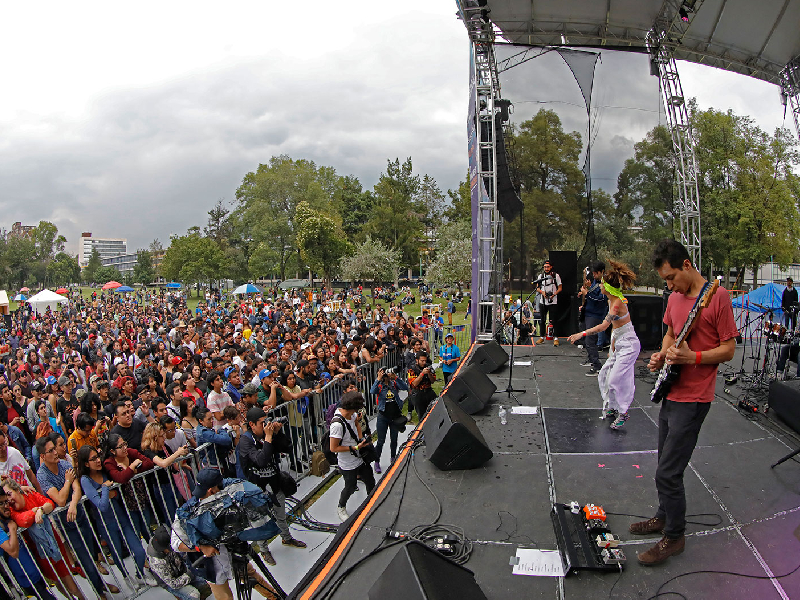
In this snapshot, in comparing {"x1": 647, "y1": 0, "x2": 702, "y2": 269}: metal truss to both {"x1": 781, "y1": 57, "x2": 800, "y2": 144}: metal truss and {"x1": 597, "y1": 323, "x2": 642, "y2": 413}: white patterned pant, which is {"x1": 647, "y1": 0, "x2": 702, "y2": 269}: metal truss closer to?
{"x1": 781, "y1": 57, "x2": 800, "y2": 144}: metal truss

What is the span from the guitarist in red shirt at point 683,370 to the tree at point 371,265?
37.9 m

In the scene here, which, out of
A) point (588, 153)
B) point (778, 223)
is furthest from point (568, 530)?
point (778, 223)

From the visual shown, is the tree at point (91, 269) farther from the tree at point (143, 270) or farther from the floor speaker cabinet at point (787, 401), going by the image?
the floor speaker cabinet at point (787, 401)

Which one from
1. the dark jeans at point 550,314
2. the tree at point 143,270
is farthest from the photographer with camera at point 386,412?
the tree at point 143,270

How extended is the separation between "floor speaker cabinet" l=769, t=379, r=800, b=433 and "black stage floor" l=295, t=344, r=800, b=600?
0.26 m

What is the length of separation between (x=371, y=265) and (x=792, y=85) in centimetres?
3280

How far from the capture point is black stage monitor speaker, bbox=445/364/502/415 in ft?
17.9

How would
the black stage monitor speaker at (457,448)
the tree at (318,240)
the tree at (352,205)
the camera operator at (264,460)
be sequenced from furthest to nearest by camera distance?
the tree at (352,205) < the tree at (318,240) < the camera operator at (264,460) < the black stage monitor speaker at (457,448)

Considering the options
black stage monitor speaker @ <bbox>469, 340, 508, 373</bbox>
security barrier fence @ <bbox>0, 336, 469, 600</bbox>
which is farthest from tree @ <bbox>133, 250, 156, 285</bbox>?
security barrier fence @ <bbox>0, 336, 469, 600</bbox>

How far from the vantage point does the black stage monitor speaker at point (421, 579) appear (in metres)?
1.98

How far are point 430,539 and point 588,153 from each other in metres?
10.6

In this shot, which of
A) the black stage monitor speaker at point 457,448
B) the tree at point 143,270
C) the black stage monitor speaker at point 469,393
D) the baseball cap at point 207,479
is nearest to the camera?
the baseball cap at point 207,479

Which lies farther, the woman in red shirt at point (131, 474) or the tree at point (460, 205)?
the tree at point (460, 205)

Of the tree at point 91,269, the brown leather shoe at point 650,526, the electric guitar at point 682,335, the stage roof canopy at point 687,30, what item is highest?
the stage roof canopy at point 687,30
